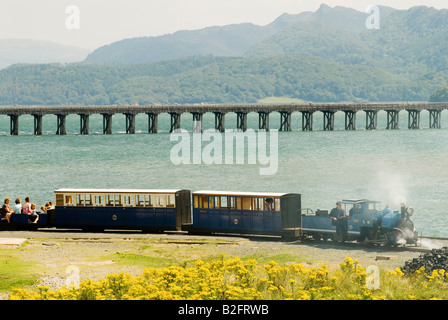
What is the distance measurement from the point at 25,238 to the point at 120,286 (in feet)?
54.6

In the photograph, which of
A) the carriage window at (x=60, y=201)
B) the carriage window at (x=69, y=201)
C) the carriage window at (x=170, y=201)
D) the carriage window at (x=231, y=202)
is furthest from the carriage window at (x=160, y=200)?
the carriage window at (x=60, y=201)

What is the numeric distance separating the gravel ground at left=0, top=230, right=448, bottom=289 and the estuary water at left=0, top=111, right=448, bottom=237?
44.8ft

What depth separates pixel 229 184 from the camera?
73375mm

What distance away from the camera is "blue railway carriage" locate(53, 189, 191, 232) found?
1455 inches

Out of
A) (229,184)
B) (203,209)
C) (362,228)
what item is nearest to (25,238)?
(203,209)

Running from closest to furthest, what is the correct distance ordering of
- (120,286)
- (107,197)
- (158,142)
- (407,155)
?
1. (120,286)
2. (107,197)
3. (407,155)
4. (158,142)

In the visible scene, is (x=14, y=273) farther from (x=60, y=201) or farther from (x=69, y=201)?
(x=60, y=201)

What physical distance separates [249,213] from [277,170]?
5347 centimetres

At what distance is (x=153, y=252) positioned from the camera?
3089 centimetres

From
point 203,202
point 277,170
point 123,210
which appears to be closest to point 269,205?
point 203,202

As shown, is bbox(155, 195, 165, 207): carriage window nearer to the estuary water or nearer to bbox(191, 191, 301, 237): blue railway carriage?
bbox(191, 191, 301, 237): blue railway carriage

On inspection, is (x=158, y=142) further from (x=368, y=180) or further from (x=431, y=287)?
(x=431, y=287)

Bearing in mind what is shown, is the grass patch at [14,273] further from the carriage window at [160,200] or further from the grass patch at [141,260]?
the carriage window at [160,200]
